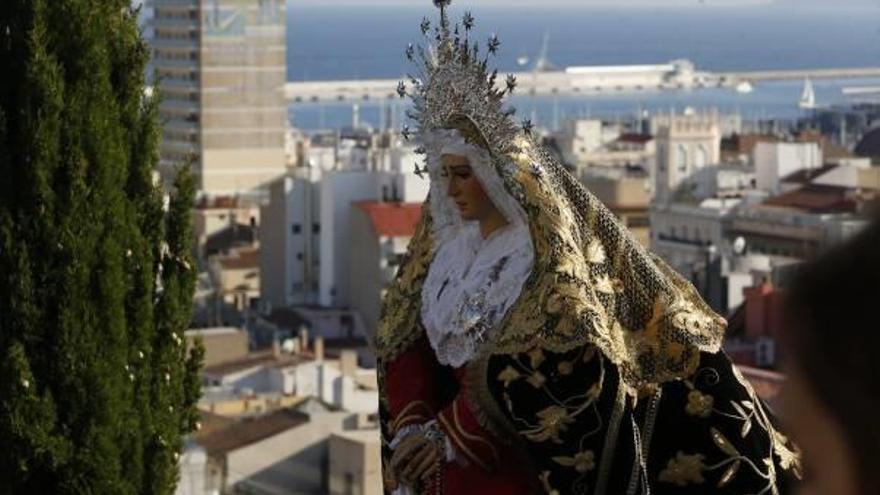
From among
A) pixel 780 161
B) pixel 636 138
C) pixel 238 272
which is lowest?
pixel 238 272

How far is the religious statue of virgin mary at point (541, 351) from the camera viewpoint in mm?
2879

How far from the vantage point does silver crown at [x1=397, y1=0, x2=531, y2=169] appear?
3.10 m

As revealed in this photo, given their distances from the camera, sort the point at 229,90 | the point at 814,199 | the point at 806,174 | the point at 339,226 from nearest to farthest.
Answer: the point at 339,226, the point at 814,199, the point at 806,174, the point at 229,90

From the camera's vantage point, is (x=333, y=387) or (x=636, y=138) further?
(x=636, y=138)

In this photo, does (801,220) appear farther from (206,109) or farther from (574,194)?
(574,194)

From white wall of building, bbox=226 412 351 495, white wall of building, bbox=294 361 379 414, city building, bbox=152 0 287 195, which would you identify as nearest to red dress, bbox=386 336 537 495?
white wall of building, bbox=226 412 351 495

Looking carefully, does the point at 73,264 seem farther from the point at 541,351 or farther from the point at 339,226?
the point at 339,226

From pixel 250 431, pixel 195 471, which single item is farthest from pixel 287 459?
pixel 195 471

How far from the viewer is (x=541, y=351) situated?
2898mm

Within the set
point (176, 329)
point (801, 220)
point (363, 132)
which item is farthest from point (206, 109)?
point (176, 329)

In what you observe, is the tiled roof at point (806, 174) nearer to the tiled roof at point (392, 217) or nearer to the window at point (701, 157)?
the window at point (701, 157)

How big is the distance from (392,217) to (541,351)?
42117 mm

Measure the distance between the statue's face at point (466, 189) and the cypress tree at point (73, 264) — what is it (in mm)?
2431

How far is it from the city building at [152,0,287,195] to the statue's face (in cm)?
6999
